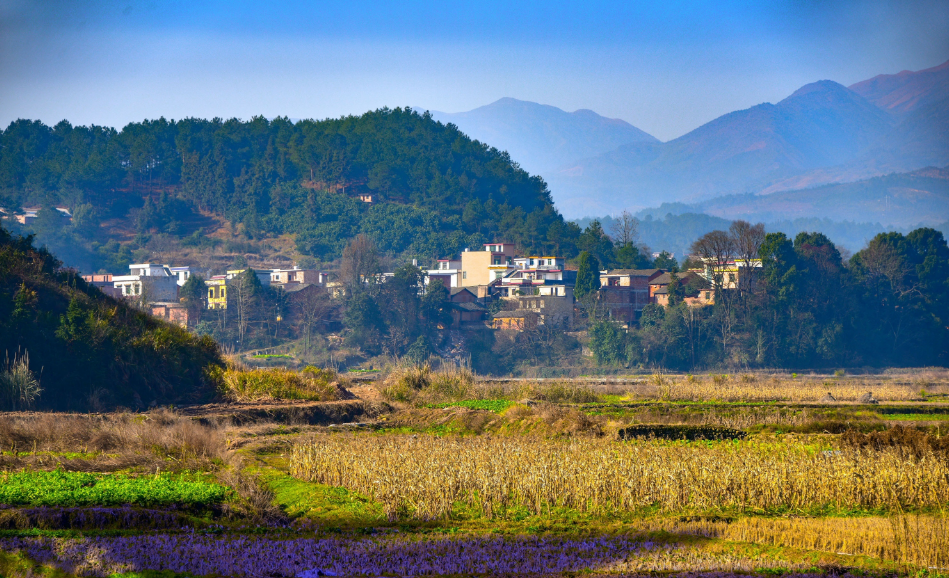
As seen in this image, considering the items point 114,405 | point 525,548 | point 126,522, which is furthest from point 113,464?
point 114,405

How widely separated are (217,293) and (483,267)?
23.0 meters

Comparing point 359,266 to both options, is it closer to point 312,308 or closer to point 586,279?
point 312,308

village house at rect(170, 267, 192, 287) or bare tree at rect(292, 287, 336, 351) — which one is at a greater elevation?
village house at rect(170, 267, 192, 287)

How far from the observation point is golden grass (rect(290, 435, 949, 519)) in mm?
14109

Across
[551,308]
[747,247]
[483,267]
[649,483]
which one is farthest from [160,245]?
[649,483]

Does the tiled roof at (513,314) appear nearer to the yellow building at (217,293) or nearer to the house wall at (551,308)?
the house wall at (551,308)

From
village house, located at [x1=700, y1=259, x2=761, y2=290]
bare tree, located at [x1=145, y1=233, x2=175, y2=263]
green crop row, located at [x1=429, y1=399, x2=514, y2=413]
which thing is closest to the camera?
green crop row, located at [x1=429, y1=399, x2=514, y2=413]

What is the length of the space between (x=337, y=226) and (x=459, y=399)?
6466 cm

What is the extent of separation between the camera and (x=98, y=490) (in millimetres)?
13297

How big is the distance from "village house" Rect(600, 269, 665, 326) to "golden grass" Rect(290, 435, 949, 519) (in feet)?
179

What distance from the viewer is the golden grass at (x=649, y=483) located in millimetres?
14109

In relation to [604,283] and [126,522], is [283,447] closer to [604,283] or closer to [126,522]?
[126,522]

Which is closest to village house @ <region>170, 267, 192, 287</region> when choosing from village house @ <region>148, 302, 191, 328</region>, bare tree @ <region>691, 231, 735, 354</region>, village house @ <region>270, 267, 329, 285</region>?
village house @ <region>270, 267, 329, 285</region>

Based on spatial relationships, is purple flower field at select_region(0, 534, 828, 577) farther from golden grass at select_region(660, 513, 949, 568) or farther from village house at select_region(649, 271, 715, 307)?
village house at select_region(649, 271, 715, 307)
